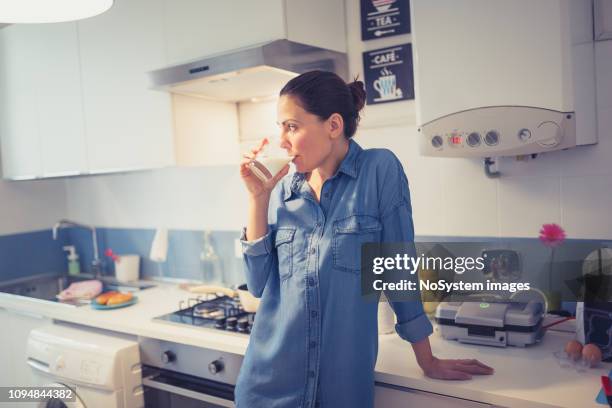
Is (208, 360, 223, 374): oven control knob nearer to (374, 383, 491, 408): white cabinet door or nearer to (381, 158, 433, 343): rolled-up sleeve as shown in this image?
(374, 383, 491, 408): white cabinet door

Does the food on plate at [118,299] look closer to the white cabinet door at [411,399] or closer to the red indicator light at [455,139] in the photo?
the white cabinet door at [411,399]

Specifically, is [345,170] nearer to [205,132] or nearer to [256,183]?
[256,183]

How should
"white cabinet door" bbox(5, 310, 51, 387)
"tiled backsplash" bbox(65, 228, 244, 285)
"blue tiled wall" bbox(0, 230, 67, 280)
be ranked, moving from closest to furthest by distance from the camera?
"white cabinet door" bbox(5, 310, 51, 387), "tiled backsplash" bbox(65, 228, 244, 285), "blue tiled wall" bbox(0, 230, 67, 280)

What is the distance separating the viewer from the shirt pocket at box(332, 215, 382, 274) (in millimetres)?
1263

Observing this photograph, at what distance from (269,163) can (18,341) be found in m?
1.50

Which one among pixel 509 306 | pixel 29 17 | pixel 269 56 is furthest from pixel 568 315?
pixel 29 17

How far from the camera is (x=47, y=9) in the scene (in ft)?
3.79

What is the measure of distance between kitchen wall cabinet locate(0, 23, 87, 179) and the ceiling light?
1.12m

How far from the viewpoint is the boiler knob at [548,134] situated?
1310mm

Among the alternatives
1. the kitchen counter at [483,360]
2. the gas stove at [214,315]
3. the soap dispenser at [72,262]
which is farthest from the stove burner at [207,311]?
the soap dispenser at [72,262]

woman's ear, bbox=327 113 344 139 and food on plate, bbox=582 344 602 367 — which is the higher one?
woman's ear, bbox=327 113 344 139

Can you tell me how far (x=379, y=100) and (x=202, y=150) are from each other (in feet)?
2.40

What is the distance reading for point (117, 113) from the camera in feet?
6.90

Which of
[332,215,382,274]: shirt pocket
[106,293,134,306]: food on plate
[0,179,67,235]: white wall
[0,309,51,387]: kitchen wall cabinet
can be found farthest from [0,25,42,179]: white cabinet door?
[332,215,382,274]: shirt pocket
